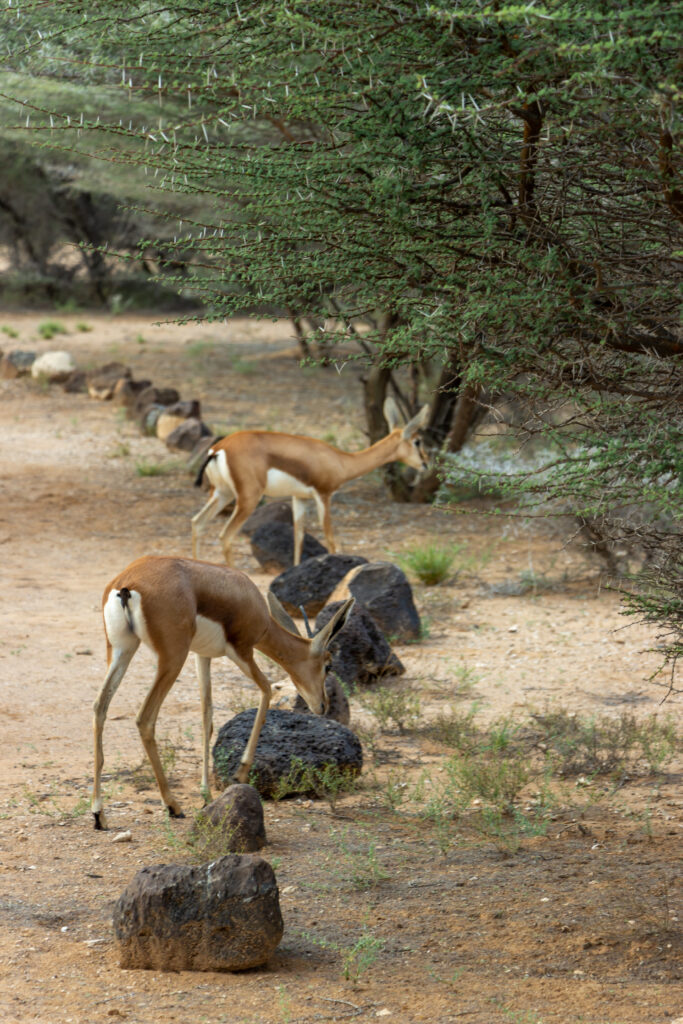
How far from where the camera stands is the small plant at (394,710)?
665 centimetres

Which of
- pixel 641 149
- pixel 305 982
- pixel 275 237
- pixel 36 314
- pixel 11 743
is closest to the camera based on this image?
pixel 641 149

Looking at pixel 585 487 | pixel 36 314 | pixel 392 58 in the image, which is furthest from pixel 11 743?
pixel 36 314

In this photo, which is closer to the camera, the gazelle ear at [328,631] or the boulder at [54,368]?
the gazelle ear at [328,631]

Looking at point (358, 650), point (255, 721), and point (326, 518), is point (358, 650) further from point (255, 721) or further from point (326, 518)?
point (326, 518)

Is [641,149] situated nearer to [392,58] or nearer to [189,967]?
[392,58]

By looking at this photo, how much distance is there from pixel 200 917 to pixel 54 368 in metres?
16.9

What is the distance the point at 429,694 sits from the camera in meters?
7.29

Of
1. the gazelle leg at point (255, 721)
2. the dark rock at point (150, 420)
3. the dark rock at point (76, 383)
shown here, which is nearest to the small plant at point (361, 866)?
the gazelle leg at point (255, 721)

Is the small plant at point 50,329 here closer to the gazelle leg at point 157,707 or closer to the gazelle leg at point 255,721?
the gazelle leg at point 255,721

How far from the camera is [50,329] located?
25.5 metres

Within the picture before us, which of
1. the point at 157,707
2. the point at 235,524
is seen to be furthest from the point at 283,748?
the point at 235,524

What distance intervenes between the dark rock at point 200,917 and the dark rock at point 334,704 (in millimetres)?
2377

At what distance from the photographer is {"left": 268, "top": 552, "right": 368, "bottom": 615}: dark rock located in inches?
339

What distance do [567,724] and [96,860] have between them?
2.83 metres
